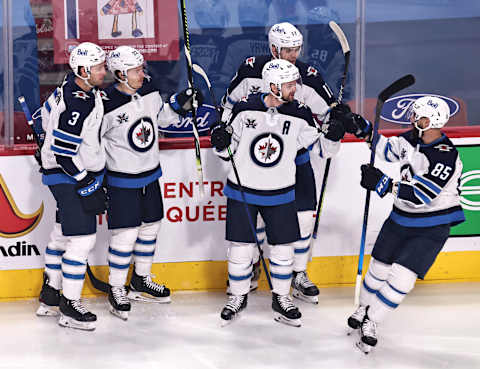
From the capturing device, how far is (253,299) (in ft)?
13.7

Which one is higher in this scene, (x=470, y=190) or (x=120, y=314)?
(x=470, y=190)

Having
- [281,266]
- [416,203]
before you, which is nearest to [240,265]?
[281,266]

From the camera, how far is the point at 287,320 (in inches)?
150

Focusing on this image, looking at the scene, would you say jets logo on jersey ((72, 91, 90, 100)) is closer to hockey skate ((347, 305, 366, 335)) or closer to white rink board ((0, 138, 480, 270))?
white rink board ((0, 138, 480, 270))

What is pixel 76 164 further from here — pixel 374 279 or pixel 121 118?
pixel 374 279

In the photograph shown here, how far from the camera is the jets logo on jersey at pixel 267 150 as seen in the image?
3.64 metres

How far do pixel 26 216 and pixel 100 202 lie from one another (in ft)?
2.19

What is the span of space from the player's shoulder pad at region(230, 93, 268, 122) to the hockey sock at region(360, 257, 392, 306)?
0.88 metres

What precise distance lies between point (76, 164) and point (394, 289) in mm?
1521

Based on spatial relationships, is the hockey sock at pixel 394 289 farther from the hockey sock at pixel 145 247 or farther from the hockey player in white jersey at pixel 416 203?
the hockey sock at pixel 145 247

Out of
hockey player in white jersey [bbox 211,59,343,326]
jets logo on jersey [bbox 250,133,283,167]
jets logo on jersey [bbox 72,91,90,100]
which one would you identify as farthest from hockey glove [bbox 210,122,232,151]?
jets logo on jersey [bbox 72,91,90,100]

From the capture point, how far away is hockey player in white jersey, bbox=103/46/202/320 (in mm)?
3762

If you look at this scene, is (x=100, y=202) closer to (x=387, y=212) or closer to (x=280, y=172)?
(x=280, y=172)

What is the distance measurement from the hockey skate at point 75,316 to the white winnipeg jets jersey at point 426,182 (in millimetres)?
1509
